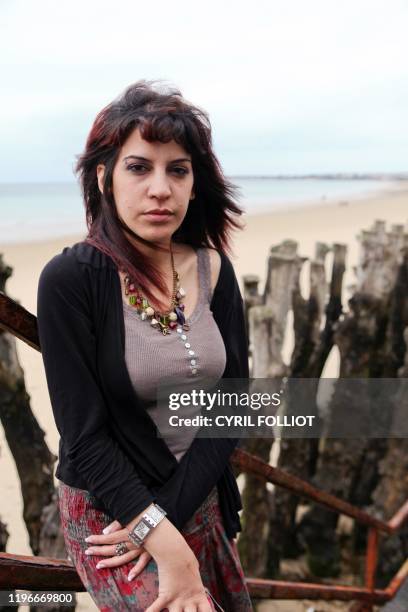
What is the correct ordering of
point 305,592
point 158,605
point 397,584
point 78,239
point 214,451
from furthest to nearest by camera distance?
point 78,239 → point 397,584 → point 305,592 → point 214,451 → point 158,605

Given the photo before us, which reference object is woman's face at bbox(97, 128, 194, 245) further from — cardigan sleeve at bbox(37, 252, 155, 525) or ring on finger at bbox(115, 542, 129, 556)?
ring on finger at bbox(115, 542, 129, 556)

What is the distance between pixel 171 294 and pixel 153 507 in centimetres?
55

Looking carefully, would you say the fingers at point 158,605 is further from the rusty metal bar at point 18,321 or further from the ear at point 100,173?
the ear at point 100,173

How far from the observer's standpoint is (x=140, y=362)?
5.10 feet

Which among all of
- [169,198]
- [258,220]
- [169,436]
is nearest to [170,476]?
[169,436]

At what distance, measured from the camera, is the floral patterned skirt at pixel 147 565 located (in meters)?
1.51

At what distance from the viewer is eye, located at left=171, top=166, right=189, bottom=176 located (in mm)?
1669

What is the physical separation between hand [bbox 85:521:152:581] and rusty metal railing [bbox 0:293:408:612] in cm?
16

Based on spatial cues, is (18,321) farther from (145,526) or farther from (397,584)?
(397,584)

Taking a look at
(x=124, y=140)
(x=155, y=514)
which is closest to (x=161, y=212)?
(x=124, y=140)

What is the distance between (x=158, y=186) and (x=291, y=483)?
4.95ft

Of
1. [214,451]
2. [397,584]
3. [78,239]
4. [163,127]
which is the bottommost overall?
[397,584]

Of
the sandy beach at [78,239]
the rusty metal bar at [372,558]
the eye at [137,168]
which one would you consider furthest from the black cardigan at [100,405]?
the rusty metal bar at [372,558]

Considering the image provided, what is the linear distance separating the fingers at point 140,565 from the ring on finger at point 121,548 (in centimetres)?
4
